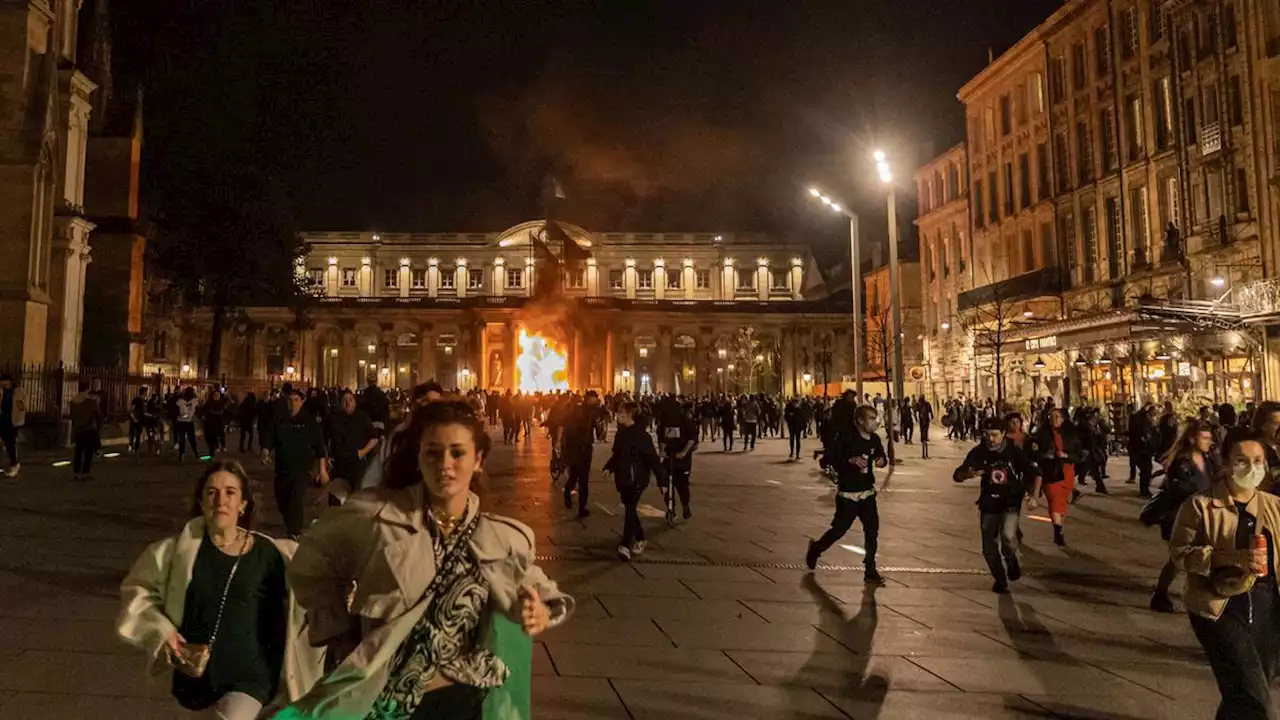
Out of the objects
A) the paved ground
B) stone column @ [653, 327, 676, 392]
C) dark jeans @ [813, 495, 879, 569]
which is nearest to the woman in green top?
the paved ground

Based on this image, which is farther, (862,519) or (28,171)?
(28,171)

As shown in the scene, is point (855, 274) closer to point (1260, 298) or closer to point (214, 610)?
point (1260, 298)

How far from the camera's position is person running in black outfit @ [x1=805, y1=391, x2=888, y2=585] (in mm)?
7176

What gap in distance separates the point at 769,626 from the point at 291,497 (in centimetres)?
498

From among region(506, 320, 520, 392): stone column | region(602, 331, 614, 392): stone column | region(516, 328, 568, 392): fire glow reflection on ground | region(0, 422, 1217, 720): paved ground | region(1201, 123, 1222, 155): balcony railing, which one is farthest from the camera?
region(602, 331, 614, 392): stone column

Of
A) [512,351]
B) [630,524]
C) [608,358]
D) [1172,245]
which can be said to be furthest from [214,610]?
[608,358]

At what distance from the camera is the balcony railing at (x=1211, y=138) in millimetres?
23312

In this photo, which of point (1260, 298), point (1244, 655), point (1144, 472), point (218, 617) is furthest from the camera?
point (1260, 298)

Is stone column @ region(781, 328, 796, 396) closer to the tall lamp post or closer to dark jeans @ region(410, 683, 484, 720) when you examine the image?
the tall lamp post

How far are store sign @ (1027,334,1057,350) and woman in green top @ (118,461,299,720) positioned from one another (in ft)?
92.1

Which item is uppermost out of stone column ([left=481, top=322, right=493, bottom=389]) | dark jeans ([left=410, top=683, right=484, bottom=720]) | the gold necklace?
stone column ([left=481, top=322, right=493, bottom=389])

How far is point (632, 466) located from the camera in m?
8.50

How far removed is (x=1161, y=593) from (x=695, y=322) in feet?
229

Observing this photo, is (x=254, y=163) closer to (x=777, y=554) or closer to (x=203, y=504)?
(x=777, y=554)
